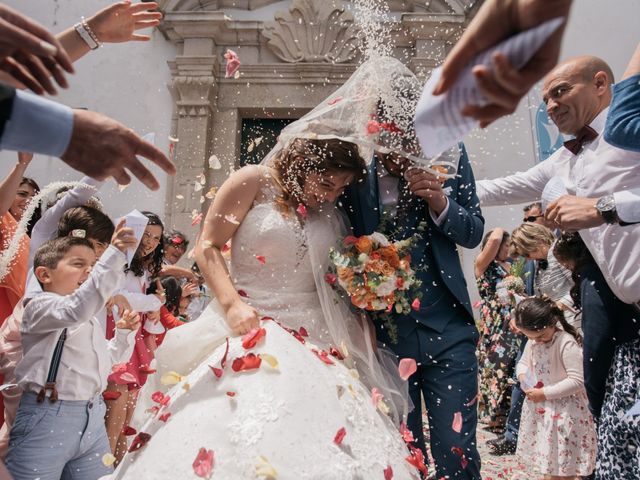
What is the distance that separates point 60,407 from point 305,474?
4.39ft

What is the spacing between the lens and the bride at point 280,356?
1757 millimetres

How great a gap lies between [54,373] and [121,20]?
160 cm

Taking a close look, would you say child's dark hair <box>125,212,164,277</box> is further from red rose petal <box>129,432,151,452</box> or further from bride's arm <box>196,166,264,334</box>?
red rose petal <box>129,432,151,452</box>

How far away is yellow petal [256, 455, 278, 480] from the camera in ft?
5.41

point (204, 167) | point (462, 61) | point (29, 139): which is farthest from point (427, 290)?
point (204, 167)

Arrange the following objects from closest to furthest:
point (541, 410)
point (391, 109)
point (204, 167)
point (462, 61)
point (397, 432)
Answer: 1. point (462, 61)
2. point (397, 432)
3. point (391, 109)
4. point (541, 410)
5. point (204, 167)

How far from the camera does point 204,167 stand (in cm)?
775

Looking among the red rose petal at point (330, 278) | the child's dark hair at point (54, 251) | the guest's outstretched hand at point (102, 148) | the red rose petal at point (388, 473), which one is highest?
the child's dark hair at point (54, 251)

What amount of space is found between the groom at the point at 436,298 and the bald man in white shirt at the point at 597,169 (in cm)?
44

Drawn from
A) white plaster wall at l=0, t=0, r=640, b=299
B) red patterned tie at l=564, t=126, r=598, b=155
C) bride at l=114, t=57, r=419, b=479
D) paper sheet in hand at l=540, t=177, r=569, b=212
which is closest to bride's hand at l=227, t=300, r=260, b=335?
bride at l=114, t=57, r=419, b=479

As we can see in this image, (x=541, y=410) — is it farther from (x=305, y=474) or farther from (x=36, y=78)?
(x=36, y=78)

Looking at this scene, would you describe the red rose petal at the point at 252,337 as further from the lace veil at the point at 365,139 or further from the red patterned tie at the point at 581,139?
the red patterned tie at the point at 581,139

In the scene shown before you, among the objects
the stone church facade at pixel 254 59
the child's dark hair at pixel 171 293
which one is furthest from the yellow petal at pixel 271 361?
the stone church facade at pixel 254 59

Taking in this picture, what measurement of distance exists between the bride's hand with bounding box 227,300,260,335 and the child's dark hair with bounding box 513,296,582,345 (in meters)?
2.35
